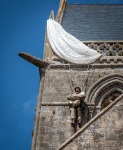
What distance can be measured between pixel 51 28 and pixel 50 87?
10.3 feet

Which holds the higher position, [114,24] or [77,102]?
[114,24]

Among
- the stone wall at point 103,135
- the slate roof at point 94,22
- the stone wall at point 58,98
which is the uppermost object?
the slate roof at point 94,22

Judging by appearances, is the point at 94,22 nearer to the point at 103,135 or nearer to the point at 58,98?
the point at 58,98

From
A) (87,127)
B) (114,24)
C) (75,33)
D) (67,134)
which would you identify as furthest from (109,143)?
(114,24)

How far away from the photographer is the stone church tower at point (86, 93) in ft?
25.2

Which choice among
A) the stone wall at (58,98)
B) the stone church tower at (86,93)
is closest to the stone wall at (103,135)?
the stone church tower at (86,93)

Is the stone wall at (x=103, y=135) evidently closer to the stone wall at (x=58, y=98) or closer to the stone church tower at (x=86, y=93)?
the stone church tower at (x=86, y=93)

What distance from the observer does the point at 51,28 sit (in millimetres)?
14320

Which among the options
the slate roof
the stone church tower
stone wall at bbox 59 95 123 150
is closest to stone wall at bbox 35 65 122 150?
the stone church tower

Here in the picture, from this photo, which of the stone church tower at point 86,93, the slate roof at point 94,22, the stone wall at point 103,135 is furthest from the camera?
the slate roof at point 94,22

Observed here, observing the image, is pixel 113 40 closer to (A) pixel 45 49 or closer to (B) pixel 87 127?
(A) pixel 45 49

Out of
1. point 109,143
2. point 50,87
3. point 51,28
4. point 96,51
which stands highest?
point 51,28

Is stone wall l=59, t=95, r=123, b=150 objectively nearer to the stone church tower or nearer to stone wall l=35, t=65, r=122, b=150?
the stone church tower

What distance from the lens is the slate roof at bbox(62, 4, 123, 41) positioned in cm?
1505
